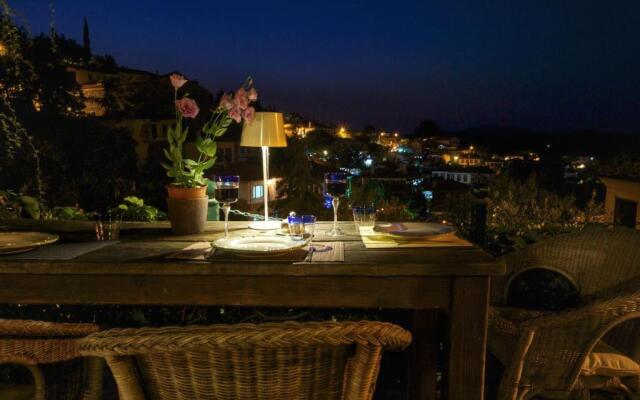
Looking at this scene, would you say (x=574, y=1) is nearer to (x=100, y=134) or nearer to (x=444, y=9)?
(x=444, y=9)

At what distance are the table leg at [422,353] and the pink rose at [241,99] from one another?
1198mm

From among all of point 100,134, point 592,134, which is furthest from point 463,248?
point 592,134

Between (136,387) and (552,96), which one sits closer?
(136,387)

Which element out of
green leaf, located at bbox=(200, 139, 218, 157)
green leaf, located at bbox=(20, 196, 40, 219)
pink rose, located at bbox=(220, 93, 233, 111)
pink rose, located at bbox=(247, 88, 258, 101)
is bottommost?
green leaf, located at bbox=(20, 196, 40, 219)

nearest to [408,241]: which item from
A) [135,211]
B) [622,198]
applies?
[135,211]

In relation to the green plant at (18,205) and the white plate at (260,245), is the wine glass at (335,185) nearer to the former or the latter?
the white plate at (260,245)

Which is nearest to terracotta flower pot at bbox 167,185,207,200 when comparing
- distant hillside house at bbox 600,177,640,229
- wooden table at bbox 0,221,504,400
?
wooden table at bbox 0,221,504,400

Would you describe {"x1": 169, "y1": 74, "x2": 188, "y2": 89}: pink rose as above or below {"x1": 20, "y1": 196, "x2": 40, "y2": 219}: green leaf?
above

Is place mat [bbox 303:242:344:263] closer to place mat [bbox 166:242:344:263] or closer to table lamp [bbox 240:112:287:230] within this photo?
place mat [bbox 166:242:344:263]

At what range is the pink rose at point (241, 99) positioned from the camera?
6.82 ft

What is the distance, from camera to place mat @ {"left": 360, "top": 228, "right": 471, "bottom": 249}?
1783 millimetres

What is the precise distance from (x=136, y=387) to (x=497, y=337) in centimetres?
146

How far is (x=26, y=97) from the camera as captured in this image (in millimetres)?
13359

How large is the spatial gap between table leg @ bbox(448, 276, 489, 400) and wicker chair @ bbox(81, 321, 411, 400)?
0.59 m
